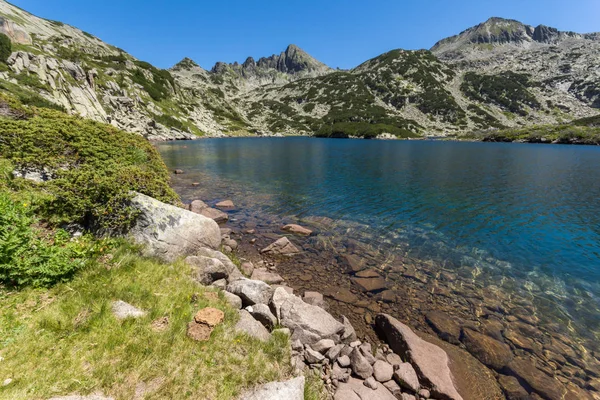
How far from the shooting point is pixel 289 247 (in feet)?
53.3

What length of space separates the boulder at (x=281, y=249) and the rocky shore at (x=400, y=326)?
0.88 meters

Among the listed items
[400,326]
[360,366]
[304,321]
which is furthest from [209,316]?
[400,326]

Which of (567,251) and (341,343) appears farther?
(567,251)

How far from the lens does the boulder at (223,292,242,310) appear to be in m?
8.20

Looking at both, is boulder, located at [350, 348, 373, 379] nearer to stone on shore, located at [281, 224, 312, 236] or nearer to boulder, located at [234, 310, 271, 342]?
boulder, located at [234, 310, 271, 342]

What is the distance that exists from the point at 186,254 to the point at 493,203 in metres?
30.3

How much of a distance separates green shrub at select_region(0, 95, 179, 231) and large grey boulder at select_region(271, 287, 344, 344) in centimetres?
708

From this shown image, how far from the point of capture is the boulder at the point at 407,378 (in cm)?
743

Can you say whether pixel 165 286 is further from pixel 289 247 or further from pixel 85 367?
pixel 289 247

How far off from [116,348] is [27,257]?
3.97m

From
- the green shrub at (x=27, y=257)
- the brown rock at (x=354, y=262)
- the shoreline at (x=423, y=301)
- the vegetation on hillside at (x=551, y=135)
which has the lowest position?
the shoreline at (x=423, y=301)

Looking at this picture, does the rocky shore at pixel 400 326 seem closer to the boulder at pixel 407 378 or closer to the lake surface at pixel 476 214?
the boulder at pixel 407 378

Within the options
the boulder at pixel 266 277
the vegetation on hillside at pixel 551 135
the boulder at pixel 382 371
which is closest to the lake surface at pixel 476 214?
the boulder at pixel 266 277

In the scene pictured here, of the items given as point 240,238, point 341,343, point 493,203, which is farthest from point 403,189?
point 341,343
